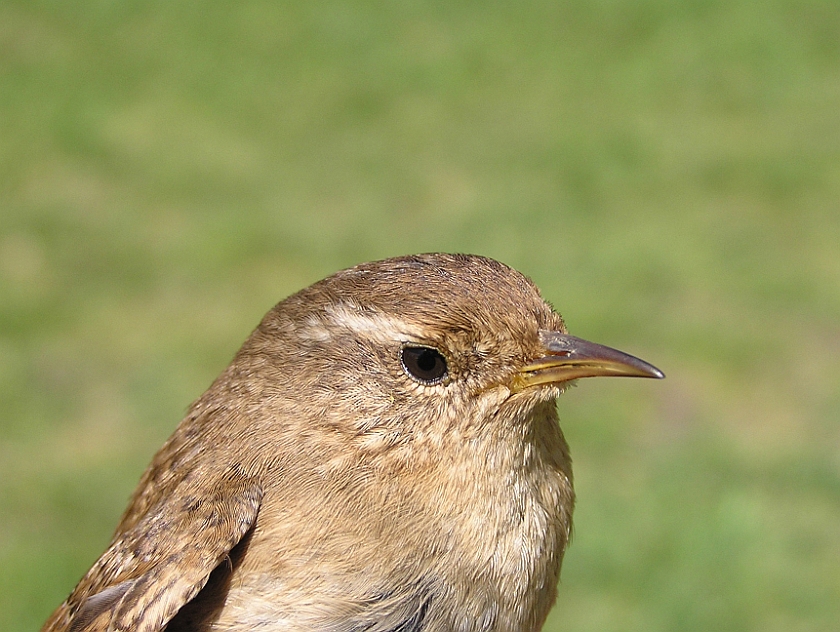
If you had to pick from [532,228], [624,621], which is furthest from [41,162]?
[624,621]

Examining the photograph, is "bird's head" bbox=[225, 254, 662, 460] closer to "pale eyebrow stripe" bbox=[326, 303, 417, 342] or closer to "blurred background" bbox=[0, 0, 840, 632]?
"pale eyebrow stripe" bbox=[326, 303, 417, 342]

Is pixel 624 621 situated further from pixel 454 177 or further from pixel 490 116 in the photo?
pixel 490 116

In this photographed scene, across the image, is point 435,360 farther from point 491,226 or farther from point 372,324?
point 491,226

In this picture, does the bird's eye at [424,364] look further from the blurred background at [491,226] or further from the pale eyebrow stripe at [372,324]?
the blurred background at [491,226]

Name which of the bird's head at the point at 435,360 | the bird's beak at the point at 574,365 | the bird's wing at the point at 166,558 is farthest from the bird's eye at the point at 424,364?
the bird's wing at the point at 166,558

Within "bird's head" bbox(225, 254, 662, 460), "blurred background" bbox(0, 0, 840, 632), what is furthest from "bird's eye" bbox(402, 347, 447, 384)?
"blurred background" bbox(0, 0, 840, 632)

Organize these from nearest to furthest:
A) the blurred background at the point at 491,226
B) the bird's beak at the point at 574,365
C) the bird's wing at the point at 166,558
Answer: the bird's wing at the point at 166,558 < the bird's beak at the point at 574,365 < the blurred background at the point at 491,226

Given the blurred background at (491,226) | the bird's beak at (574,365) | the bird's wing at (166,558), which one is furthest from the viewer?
the blurred background at (491,226)

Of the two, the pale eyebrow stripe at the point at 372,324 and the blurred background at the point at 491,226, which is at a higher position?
the blurred background at the point at 491,226
